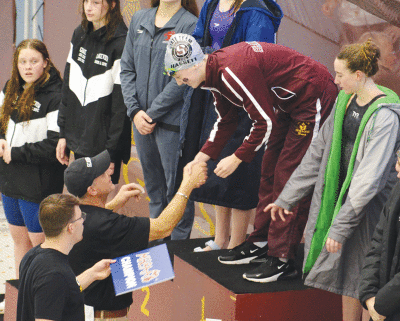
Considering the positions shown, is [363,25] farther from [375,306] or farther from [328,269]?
[375,306]

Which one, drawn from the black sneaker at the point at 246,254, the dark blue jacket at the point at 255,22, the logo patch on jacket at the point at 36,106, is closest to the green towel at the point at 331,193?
the black sneaker at the point at 246,254

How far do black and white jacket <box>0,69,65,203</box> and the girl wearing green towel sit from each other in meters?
1.83

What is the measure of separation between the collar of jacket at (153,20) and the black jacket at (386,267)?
6.35ft

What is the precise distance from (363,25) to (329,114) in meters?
0.60

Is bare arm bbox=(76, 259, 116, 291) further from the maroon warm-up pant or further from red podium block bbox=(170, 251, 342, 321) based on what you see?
the maroon warm-up pant

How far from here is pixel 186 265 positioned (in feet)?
10.6

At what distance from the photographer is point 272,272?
2.89 m

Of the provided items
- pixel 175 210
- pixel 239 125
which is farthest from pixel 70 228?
pixel 239 125

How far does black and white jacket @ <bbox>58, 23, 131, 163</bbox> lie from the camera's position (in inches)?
152

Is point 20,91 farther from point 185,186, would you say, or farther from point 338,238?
point 338,238

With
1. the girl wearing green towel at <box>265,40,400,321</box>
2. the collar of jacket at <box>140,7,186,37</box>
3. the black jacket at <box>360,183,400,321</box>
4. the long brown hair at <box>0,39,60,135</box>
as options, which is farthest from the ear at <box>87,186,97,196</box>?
the long brown hair at <box>0,39,60,135</box>

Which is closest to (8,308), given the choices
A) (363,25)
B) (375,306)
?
(375,306)

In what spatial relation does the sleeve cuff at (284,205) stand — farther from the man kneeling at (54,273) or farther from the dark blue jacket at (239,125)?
the man kneeling at (54,273)

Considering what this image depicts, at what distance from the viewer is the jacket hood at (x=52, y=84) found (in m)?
4.09
